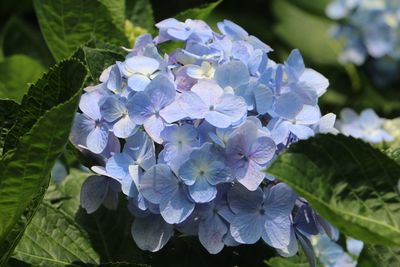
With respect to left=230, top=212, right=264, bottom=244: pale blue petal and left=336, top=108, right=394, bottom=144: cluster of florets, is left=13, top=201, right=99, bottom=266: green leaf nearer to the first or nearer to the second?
left=230, top=212, right=264, bottom=244: pale blue petal

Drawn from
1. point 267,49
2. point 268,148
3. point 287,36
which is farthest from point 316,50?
point 268,148

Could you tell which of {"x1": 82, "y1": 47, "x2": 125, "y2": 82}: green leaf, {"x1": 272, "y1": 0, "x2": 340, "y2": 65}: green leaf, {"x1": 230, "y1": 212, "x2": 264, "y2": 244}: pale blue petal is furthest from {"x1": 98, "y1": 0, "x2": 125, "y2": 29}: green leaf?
{"x1": 272, "y1": 0, "x2": 340, "y2": 65}: green leaf

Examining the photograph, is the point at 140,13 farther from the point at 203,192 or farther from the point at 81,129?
the point at 203,192

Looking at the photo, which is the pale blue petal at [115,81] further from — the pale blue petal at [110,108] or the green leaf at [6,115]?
the green leaf at [6,115]

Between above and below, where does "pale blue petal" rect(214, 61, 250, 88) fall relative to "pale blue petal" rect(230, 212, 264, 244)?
above

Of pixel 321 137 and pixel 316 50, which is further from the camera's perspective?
pixel 316 50

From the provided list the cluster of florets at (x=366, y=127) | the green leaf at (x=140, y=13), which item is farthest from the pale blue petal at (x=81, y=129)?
the cluster of florets at (x=366, y=127)

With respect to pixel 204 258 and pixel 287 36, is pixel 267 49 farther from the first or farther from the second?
pixel 287 36

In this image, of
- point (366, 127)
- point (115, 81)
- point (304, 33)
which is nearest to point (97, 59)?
point (115, 81)
